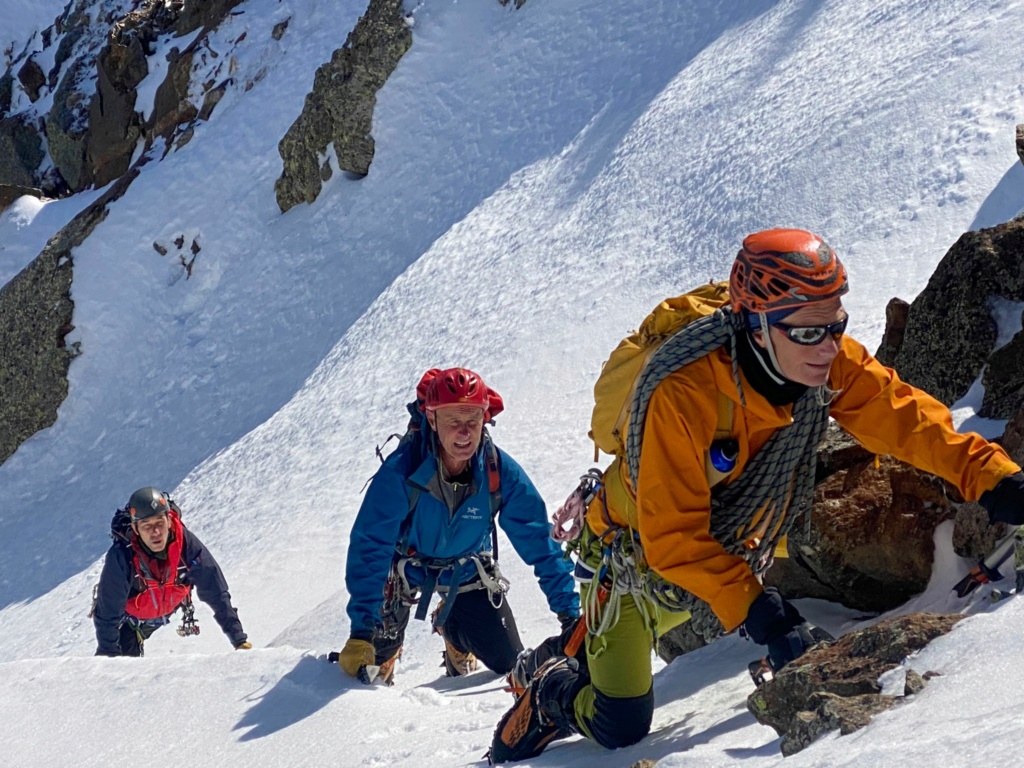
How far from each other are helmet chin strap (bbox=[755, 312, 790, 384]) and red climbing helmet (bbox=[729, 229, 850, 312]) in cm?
4

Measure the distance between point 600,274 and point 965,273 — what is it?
10.2 metres

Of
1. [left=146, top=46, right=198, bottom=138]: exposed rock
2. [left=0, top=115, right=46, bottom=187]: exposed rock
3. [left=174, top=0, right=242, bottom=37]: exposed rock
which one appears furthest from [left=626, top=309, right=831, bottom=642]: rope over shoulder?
[left=0, top=115, right=46, bottom=187]: exposed rock

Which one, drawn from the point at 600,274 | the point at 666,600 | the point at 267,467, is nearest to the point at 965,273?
the point at 666,600

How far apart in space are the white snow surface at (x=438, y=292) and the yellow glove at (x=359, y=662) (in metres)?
0.09

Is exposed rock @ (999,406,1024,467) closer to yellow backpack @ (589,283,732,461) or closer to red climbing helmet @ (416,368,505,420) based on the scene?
yellow backpack @ (589,283,732,461)

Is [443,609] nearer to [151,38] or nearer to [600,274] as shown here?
[600,274]

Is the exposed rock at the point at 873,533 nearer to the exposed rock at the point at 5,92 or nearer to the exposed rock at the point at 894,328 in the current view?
the exposed rock at the point at 894,328

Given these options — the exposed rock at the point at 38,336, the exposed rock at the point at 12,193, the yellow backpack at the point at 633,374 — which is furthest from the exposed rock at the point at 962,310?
the exposed rock at the point at 12,193

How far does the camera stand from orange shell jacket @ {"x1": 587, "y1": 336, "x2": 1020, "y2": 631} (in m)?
4.01

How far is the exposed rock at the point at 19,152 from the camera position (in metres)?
30.5

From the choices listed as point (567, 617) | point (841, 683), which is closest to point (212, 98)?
point (567, 617)

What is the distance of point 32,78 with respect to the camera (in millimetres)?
32531

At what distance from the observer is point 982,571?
14.7 ft

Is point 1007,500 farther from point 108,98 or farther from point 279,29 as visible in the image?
point 108,98
